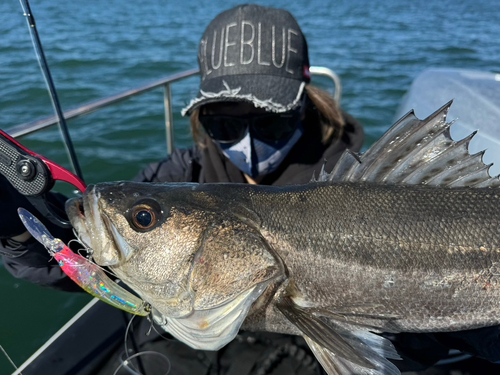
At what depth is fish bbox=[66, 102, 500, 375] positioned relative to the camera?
4.55 feet

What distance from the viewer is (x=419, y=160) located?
5.24 feet

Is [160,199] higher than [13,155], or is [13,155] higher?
[13,155]

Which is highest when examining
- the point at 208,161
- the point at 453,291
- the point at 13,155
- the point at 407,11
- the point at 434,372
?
the point at 13,155

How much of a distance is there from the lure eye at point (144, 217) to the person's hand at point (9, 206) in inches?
20.2

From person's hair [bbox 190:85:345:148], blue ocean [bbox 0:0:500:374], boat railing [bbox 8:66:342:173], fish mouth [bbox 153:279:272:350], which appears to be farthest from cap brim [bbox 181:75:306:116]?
fish mouth [bbox 153:279:272:350]

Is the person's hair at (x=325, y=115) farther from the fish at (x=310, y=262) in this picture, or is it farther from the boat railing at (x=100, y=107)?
the fish at (x=310, y=262)

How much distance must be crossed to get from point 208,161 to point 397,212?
58.1 inches

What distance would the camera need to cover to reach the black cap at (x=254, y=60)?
2.22 metres

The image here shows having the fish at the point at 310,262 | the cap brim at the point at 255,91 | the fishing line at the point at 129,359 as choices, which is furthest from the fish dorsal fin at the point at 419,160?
the fishing line at the point at 129,359

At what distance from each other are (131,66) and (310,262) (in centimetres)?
926

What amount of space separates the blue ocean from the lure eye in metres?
1.61

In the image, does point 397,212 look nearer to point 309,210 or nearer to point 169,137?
point 309,210

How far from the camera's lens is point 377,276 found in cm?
141

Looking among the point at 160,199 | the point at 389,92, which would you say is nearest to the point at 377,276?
the point at 160,199
